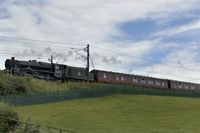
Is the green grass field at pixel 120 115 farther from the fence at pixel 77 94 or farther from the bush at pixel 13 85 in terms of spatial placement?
the bush at pixel 13 85

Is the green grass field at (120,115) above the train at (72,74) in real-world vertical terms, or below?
below

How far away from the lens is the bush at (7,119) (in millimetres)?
35125

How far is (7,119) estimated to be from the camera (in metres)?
35.6

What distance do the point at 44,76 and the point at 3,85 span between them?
33.7ft

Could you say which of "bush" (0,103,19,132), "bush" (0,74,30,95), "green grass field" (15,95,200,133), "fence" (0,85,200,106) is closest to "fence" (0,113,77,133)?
"bush" (0,103,19,132)

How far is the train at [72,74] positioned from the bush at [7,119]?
1740 inches

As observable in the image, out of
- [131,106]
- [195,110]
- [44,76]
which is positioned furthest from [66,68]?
[195,110]

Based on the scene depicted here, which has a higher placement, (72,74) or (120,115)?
(72,74)

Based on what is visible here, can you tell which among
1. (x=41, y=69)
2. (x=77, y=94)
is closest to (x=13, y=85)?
(x=41, y=69)

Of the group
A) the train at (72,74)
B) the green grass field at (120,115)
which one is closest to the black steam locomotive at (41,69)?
the train at (72,74)

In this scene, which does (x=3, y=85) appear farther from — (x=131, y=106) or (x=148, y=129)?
(x=148, y=129)

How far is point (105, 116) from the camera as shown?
2233 inches

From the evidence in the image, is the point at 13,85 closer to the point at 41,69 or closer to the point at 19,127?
the point at 41,69

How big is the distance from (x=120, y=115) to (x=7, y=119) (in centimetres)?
2421
